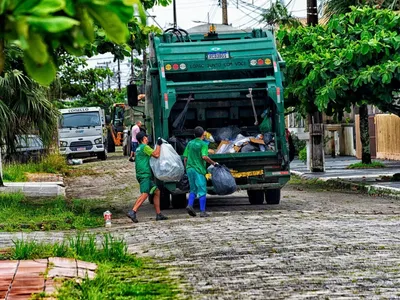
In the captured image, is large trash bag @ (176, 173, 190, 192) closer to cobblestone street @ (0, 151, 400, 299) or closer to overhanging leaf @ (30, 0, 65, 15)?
cobblestone street @ (0, 151, 400, 299)

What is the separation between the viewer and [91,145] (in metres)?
40.3

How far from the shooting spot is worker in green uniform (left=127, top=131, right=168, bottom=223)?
50.1 feet

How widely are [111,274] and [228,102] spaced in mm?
9127

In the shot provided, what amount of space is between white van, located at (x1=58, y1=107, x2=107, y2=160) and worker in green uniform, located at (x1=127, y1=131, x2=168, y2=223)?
2437 centimetres

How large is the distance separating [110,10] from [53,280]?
18.3 feet

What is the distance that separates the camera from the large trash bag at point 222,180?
15766 millimetres

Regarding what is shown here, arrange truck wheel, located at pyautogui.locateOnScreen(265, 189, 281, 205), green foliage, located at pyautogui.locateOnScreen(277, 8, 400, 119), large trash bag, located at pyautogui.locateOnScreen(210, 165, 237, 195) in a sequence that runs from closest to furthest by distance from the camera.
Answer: large trash bag, located at pyautogui.locateOnScreen(210, 165, 237, 195) < truck wheel, located at pyautogui.locateOnScreen(265, 189, 281, 205) < green foliage, located at pyautogui.locateOnScreen(277, 8, 400, 119)

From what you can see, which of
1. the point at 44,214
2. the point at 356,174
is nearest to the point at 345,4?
the point at 356,174

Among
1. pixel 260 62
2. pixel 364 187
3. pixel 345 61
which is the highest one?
pixel 345 61

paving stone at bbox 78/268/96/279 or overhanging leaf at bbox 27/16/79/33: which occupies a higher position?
overhanging leaf at bbox 27/16/79/33

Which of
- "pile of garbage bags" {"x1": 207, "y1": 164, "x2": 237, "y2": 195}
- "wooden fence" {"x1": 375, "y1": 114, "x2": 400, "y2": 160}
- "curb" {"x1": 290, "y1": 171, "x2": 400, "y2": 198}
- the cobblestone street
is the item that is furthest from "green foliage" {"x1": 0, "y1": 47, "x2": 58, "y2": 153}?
"wooden fence" {"x1": 375, "y1": 114, "x2": 400, "y2": 160}

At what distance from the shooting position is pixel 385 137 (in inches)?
1347

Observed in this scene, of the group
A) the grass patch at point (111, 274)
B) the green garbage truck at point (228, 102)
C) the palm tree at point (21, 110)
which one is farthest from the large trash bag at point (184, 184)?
the grass patch at point (111, 274)

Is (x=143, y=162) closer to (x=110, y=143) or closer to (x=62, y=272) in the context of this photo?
(x=62, y=272)
